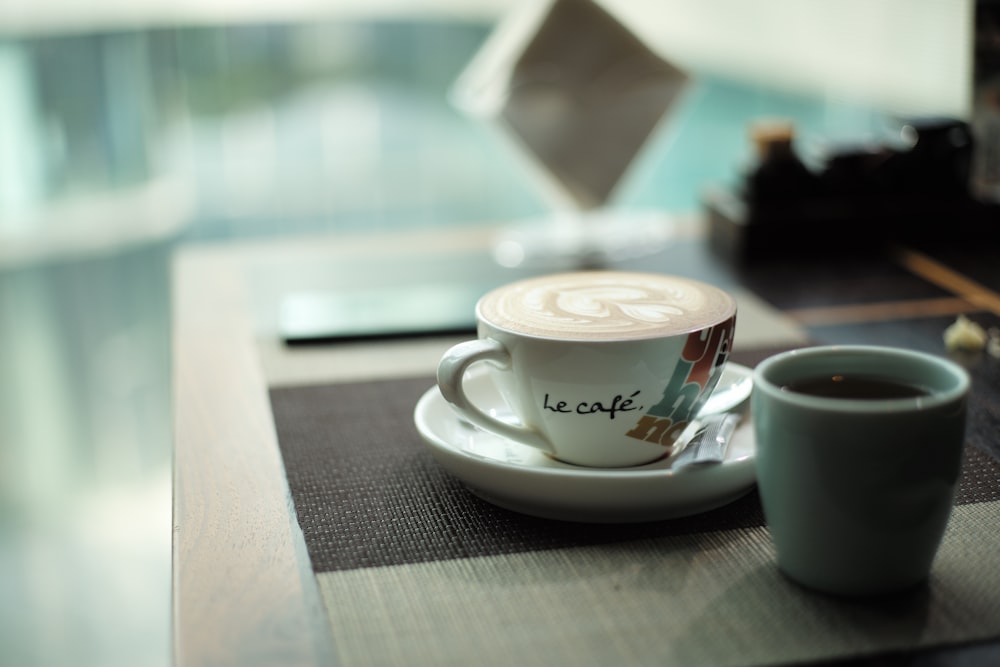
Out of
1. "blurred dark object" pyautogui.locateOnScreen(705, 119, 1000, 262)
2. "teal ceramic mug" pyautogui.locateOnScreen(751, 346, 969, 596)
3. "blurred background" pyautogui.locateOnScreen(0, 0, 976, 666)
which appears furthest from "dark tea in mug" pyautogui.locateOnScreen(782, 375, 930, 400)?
"blurred background" pyautogui.locateOnScreen(0, 0, 976, 666)

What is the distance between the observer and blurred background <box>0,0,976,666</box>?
200 cm

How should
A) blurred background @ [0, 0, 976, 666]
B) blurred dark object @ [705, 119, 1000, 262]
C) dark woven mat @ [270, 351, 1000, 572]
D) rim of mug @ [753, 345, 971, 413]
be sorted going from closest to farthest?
rim of mug @ [753, 345, 971, 413] → dark woven mat @ [270, 351, 1000, 572] → blurred dark object @ [705, 119, 1000, 262] → blurred background @ [0, 0, 976, 666]

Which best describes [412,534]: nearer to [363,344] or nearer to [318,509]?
[318,509]

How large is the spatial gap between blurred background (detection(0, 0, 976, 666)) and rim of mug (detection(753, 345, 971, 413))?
136 cm

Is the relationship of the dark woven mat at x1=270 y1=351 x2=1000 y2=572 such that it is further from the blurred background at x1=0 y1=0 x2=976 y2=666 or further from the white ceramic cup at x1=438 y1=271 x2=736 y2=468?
the blurred background at x1=0 y1=0 x2=976 y2=666

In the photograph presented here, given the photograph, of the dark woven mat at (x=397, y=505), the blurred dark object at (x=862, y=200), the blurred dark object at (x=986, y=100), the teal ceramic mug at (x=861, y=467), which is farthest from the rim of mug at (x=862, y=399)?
the blurred dark object at (x=986, y=100)

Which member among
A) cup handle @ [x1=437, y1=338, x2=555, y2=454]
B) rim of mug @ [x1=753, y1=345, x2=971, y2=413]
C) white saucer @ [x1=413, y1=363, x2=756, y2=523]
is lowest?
white saucer @ [x1=413, y1=363, x2=756, y2=523]

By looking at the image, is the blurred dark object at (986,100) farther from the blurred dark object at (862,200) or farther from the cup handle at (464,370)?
the cup handle at (464,370)

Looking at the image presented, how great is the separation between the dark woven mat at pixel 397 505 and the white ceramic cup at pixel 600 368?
0.04 m

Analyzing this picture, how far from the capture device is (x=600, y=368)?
558 millimetres

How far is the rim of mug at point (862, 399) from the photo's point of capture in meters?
0.46

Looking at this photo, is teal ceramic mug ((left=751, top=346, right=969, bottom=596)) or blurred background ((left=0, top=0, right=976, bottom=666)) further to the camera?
blurred background ((left=0, top=0, right=976, bottom=666))

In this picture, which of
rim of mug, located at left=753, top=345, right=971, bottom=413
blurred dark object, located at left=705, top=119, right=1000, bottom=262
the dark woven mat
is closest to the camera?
rim of mug, located at left=753, top=345, right=971, bottom=413

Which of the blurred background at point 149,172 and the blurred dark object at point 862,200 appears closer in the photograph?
the blurred dark object at point 862,200
